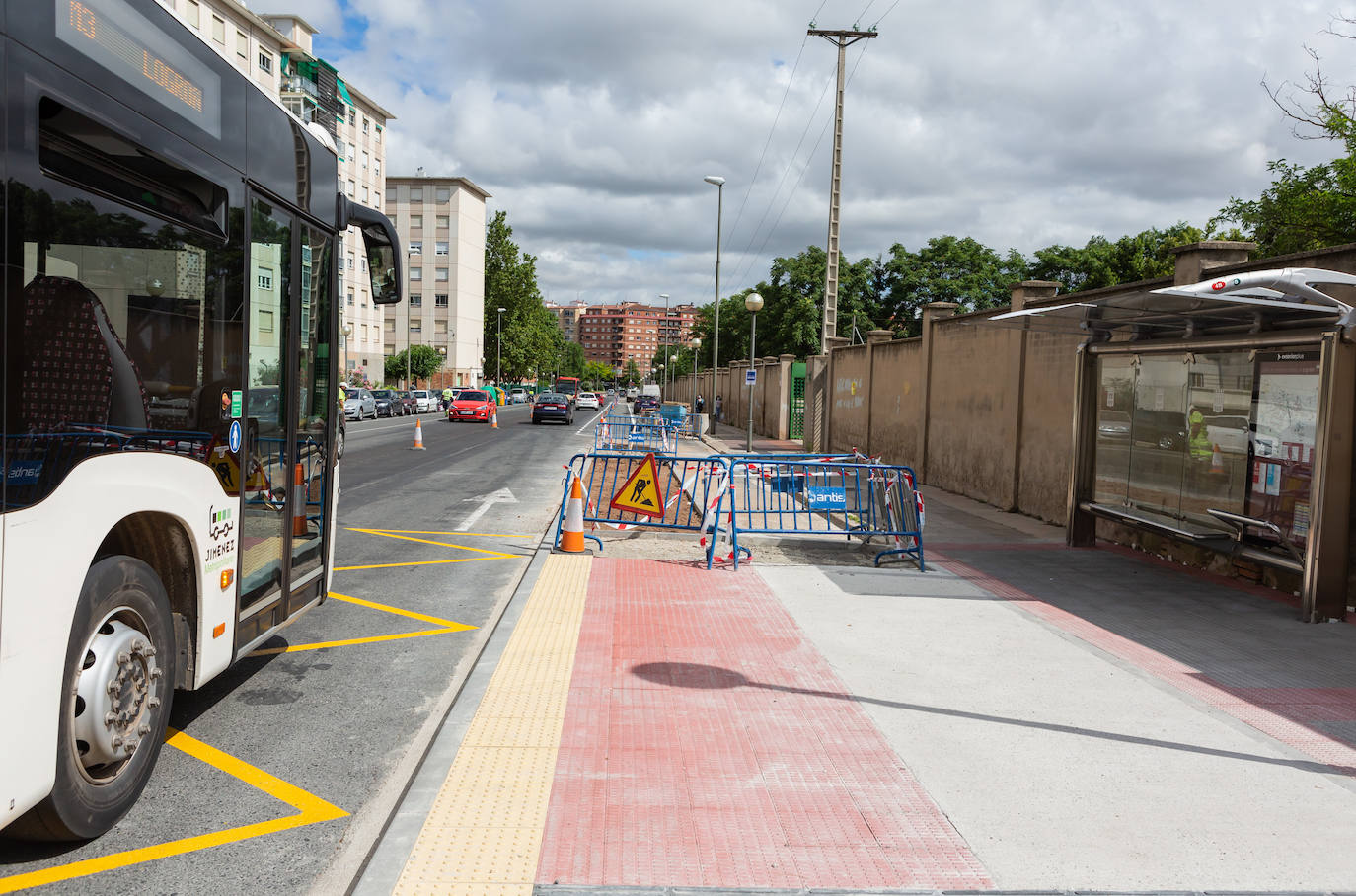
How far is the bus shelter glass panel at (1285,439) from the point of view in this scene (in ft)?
27.5

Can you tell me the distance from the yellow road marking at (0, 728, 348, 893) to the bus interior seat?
1.61 m

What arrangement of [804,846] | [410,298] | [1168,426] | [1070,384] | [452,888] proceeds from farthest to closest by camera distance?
[410,298]
[1070,384]
[1168,426]
[804,846]
[452,888]

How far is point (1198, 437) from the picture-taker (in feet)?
32.6

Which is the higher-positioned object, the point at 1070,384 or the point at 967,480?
the point at 1070,384

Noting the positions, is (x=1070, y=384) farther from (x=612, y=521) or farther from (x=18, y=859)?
(x=18, y=859)

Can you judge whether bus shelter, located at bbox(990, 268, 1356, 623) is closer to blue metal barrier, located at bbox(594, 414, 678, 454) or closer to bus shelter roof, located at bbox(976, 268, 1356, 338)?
bus shelter roof, located at bbox(976, 268, 1356, 338)

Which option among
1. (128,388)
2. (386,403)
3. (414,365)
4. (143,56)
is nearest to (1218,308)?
(143,56)

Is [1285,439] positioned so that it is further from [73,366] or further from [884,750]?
[73,366]

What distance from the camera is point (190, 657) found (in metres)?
4.39

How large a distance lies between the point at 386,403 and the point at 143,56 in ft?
161

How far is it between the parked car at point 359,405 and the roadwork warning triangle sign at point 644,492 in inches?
1333

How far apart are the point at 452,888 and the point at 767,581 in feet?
19.8

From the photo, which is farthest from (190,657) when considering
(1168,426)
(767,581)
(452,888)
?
(1168,426)

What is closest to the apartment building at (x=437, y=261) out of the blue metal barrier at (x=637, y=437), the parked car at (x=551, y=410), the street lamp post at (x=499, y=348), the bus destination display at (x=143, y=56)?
the street lamp post at (x=499, y=348)
